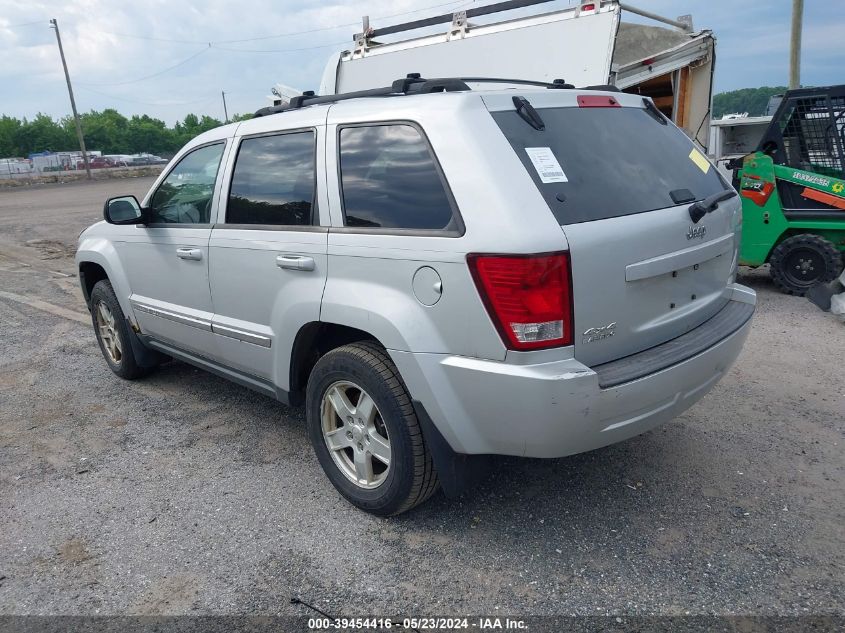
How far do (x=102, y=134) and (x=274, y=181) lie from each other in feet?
387

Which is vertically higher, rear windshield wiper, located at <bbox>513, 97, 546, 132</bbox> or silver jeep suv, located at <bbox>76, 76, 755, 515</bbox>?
rear windshield wiper, located at <bbox>513, 97, 546, 132</bbox>

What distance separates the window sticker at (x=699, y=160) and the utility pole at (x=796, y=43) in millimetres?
15572

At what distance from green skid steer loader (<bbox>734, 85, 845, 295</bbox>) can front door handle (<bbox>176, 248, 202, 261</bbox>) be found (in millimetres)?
5768

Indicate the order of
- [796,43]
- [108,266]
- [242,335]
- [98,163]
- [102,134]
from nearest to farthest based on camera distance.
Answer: [242,335], [108,266], [796,43], [98,163], [102,134]

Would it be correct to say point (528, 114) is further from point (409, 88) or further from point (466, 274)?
point (466, 274)

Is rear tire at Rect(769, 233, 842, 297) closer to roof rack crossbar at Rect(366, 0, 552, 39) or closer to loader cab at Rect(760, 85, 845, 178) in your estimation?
loader cab at Rect(760, 85, 845, 178)

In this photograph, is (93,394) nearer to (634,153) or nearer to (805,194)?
(634,153)

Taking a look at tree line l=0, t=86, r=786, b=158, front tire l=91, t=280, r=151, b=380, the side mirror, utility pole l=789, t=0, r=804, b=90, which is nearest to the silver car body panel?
the side mirror

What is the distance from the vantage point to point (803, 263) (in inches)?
289

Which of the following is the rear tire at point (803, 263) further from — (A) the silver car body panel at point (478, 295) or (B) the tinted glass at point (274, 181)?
(B) the tinted glass at point (274, 181)

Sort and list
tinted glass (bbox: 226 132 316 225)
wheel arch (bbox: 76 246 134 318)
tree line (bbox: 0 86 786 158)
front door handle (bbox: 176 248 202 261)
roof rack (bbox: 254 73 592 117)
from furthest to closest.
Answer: tree line (bbox: 0 86 786 158) → wheel arch (bbox: 76 246 134 318) → front door handle (bbox: 176 248 202 261) → tinted glass (bbox: 226 132 316 225) → roof rack (bbox: 254 73 592 117)

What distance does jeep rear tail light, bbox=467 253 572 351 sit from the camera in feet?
8.14

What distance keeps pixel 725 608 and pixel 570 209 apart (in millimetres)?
1634

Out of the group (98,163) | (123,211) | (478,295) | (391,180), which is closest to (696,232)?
(478,295)
